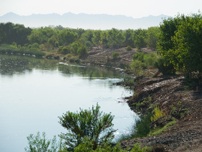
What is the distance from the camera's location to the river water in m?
28.2

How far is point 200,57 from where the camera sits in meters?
31.2

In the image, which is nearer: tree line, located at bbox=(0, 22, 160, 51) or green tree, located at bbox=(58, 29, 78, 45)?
tree line, located at bbox=(0, 22, 160, 51)

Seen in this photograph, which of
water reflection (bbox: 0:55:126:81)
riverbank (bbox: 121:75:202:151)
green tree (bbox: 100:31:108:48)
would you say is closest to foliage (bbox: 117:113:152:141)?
riverbank (bbox: 121:75:202:151)

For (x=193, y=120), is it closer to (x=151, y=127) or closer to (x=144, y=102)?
(x=151, y=127)

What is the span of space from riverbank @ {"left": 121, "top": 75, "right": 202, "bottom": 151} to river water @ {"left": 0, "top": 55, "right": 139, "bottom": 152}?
3.28 meters

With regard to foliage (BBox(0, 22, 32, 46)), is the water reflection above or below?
below

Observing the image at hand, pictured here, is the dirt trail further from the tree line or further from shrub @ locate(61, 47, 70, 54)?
the tree line

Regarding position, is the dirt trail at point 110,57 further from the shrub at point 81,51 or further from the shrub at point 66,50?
the shrub at point 66,50

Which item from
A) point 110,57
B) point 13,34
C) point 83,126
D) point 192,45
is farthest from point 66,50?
point 83,126

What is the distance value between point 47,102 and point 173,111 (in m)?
21.8

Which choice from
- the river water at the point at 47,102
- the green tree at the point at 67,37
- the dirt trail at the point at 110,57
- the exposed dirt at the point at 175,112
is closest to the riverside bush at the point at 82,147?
the exposed dirt at the point at 175,112

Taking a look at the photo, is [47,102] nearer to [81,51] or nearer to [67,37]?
[81,51]

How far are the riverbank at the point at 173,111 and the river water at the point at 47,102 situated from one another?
3.28 metres

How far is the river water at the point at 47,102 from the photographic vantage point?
28.2 m
